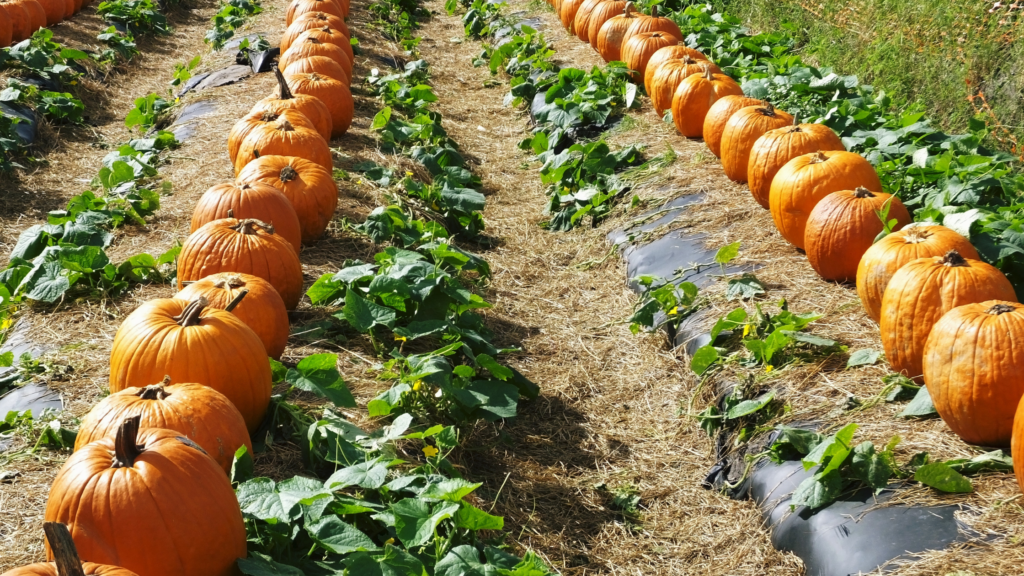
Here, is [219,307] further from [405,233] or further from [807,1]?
[807,1]

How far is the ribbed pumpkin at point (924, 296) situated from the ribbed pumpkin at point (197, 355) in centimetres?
252

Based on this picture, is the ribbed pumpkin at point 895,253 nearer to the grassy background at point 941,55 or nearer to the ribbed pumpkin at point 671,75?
the grassy background at point 941,55

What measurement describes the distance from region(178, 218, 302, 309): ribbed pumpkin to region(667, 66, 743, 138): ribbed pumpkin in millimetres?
3637

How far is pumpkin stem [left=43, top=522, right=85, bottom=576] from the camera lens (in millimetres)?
1932

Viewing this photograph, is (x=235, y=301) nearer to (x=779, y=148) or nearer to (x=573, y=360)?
(x=573, y=360)

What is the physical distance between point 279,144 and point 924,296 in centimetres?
398

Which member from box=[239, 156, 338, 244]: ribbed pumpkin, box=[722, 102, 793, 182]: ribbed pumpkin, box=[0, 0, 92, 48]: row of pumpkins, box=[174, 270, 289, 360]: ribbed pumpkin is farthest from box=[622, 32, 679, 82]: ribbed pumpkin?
box=[0, 0, 92, 48]: row of pumpkins

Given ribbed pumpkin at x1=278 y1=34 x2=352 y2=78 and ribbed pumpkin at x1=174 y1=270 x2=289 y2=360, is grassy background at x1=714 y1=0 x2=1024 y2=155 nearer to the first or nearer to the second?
ribbed pumpkin at x1=278 y1=34 x2=352 y2=78

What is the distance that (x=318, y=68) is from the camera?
7965mm

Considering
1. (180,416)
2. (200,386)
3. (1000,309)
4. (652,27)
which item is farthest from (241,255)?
(652,27)

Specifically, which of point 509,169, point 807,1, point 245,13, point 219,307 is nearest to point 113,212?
point 219,307

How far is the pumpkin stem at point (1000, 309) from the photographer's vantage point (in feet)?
10.6

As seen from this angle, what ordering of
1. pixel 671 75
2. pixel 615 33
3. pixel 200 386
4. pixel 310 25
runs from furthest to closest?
pixel 310 25 → pixel 615 33 → pixel 671 75 → pixel 200 386

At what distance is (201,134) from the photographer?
775 centimetres
